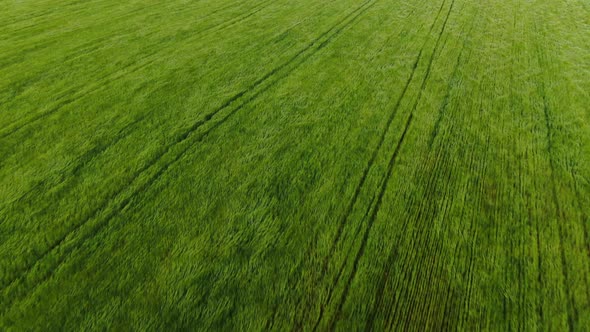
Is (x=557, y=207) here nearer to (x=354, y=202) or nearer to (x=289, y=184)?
(x=354, y=202)

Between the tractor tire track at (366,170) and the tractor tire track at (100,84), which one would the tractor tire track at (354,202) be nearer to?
the tractor tire track at (366,170)

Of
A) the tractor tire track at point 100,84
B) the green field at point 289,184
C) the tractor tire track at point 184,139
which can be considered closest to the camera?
the green field at point 289,184

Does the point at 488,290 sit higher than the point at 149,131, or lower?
lower

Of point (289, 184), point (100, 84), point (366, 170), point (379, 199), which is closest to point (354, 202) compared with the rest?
point (379, 199)

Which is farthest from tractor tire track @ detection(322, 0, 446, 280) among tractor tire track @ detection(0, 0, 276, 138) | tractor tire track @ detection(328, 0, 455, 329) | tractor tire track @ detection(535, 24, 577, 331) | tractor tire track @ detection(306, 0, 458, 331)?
tractor tire track @ detection(0, 0, 276, 138)

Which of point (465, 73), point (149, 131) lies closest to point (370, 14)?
point (465, 73)

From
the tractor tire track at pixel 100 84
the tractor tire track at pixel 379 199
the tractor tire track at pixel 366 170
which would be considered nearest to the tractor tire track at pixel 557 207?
the tractor tire track at pixel 379 199

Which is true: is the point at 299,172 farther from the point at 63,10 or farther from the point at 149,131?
the point at 63,10

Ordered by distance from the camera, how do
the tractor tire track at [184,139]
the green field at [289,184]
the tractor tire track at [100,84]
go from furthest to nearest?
the tractor tire track at [100,84], the tractor tire track at [184,139], the green field at [289,184]
